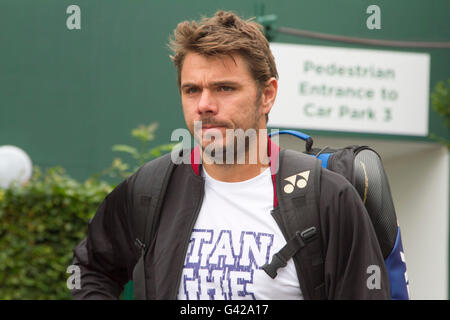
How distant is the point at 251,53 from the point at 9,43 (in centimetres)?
682

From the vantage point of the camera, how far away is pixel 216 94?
2.25 metres

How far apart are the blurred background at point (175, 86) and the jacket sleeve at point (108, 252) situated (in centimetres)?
435

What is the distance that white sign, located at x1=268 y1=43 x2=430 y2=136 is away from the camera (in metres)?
7.55

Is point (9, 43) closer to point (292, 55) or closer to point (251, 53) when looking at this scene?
point (292, 55)

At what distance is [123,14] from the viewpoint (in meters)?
8.62

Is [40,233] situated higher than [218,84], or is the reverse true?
[218,84]

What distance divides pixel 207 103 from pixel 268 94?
1.20 ft

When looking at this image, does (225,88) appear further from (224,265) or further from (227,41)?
(224,265)

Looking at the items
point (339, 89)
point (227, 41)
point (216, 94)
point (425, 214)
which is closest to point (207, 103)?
point (216, 94)

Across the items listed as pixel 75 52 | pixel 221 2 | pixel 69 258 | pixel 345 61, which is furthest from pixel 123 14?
pixel 69 258

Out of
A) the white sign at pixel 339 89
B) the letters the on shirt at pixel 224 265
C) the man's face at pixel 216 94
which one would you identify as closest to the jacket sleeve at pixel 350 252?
the letters the on shirt at pixel 224 265

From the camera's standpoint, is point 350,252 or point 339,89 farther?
point 339,89

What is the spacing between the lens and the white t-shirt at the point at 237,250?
6.98 feet

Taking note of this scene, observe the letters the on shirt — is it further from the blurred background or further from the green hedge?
the blurred background
